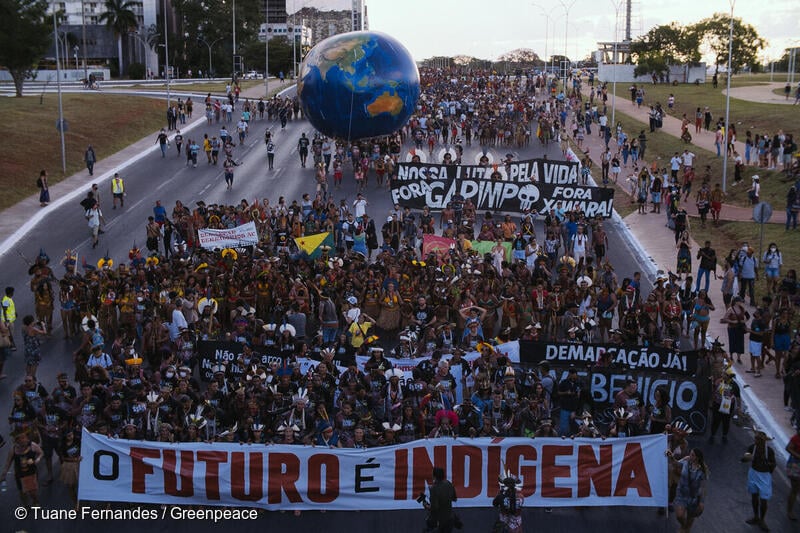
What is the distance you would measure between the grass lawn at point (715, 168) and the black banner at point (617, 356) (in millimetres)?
19946

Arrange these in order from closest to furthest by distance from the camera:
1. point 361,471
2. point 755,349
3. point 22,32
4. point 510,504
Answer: point 510,504 → point 361,471 → point 755,349 → point 22,32

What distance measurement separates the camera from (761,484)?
40.4ft

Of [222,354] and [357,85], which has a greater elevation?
[357,85]

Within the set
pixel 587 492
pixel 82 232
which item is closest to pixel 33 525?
pixel 587 492

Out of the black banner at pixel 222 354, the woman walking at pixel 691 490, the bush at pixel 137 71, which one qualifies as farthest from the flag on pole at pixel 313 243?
the bush at pixel 137 71

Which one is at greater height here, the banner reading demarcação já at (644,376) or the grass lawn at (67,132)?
the grass lawn at (67,132)

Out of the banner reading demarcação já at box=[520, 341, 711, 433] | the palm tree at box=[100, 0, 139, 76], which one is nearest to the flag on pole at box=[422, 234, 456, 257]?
the banner reading demarcação já at box=[520, 341, 711, 433]

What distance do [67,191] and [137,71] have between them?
83.6 metres

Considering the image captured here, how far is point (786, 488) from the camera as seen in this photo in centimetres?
1365

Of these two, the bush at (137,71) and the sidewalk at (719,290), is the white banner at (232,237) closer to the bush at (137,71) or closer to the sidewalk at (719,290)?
the sidewalk at (719,290)

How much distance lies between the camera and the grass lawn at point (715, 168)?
113 ft

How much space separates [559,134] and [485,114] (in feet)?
14.9

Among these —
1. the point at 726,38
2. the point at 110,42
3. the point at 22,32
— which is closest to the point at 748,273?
the point at 22,32

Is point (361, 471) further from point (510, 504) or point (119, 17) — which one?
point (119, 17)
